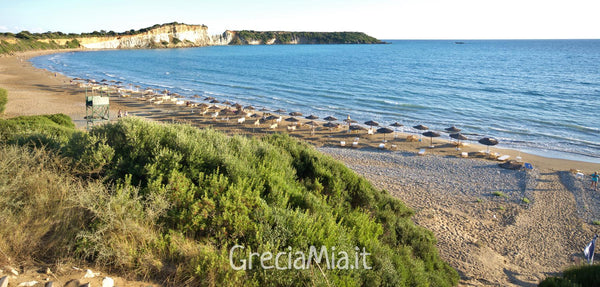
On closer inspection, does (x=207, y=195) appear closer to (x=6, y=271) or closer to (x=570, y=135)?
(x=6, y=271)

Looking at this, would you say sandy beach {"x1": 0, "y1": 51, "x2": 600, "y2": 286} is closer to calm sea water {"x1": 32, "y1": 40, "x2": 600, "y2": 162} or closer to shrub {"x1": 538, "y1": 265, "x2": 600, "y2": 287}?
shrub {"x1": 538, "y1": 265, "x2": 600, "y2": 287}

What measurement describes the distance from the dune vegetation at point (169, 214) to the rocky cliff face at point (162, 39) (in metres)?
139

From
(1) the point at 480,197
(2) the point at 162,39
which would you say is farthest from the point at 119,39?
(1) the point at 480,197

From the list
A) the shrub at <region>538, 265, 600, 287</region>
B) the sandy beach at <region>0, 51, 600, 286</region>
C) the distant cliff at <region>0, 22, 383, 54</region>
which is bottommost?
the sandy beach at <region>0, 51, 600, 286</region>

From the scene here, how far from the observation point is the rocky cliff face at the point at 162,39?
125 m

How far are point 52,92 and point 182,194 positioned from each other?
1629 inches

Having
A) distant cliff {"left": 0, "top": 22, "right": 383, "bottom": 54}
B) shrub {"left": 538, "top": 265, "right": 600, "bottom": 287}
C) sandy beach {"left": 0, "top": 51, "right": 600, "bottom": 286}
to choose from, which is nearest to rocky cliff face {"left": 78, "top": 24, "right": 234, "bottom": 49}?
distant cliff {"left": 0, "top": 22, "right": 383, "bottom": 54}

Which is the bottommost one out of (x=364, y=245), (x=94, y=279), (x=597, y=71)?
(x=364, y=245)

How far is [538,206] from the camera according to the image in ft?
47.3

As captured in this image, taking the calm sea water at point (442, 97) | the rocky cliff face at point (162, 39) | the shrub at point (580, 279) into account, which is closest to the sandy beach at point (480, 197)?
the shrub at point (580, 279)

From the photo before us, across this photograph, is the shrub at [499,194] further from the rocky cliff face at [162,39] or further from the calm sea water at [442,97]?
the rocky cliff face at [162,39]

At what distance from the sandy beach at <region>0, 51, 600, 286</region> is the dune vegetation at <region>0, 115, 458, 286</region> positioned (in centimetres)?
454

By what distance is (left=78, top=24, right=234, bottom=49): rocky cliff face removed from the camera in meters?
125

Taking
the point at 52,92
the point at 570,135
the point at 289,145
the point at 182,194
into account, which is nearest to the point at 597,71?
the point at 570,135
